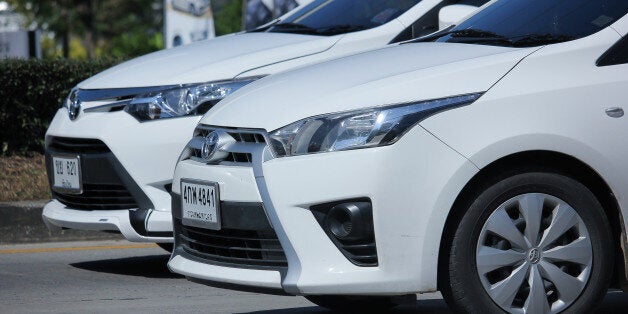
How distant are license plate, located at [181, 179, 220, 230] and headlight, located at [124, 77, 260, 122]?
178 cm

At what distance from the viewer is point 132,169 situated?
6.39 metres

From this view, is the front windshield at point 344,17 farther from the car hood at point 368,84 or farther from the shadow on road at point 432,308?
the car hood at point 368,84

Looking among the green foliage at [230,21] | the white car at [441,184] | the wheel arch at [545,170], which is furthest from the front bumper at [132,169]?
the green foliage at [230,21]

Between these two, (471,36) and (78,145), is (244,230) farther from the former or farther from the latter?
(78,145)

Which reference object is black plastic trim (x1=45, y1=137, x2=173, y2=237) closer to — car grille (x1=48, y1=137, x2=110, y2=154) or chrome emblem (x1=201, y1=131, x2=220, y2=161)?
car grille (x1=48, y1=137, x2=110, y2=154)

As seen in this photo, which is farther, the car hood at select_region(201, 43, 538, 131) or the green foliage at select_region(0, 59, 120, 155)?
the green foliage at select_region(0, 59, 120, 155)

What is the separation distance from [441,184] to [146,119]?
2629mm

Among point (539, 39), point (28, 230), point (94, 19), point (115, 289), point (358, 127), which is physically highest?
point (539, 39)

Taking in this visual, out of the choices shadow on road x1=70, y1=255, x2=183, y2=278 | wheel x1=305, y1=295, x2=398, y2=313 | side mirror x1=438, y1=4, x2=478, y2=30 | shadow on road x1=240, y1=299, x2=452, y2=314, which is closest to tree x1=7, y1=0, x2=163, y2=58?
shadow on road x1=70, y1=255, x2=183, y2=278

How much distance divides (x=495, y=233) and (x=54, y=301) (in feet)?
8.35

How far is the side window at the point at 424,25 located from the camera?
716cm

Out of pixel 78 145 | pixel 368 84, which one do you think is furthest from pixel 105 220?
pixel 368 84

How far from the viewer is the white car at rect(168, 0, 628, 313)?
4.25 metres

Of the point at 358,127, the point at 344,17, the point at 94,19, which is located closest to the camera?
the point at 358,127
